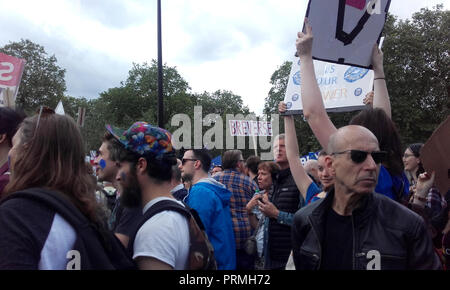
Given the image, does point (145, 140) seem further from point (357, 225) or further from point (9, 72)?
point (9, 72)

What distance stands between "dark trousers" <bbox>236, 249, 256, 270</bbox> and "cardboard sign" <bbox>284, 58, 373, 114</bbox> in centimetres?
186

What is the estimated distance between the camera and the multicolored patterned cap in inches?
90.7

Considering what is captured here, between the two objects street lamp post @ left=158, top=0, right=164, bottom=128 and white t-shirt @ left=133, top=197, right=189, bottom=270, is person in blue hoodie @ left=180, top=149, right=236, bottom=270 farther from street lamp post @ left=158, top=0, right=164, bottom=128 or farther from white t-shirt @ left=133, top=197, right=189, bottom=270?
street lamp post @ left=158, top=0, right=164, bottom=128

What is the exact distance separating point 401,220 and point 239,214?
10.8 ft

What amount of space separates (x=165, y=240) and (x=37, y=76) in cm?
4176

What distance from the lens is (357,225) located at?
2029mm

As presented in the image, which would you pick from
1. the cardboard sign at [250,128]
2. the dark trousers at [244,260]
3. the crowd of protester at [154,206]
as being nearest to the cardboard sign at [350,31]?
the crowd of protester at [154,206]

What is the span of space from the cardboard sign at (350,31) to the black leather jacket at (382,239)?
1.22m

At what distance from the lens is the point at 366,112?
249cm

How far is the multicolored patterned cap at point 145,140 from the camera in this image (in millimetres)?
2305

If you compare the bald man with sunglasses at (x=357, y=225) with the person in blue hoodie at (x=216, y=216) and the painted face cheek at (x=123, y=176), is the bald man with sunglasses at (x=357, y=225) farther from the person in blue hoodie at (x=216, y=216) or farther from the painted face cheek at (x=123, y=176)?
the person in blue hoodie at (x=216, y=216)

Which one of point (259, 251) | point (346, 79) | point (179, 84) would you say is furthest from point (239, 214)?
point (179, 84)

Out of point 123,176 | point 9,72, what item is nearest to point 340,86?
point 123,176

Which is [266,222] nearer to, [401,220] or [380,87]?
[380,87]
